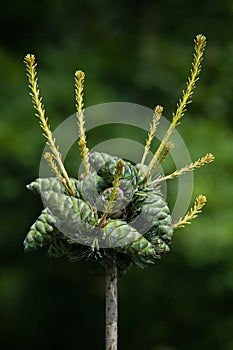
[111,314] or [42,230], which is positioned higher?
[42,230]

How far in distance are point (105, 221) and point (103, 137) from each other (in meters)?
2.97

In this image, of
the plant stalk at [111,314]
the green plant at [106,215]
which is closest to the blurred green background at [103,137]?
the green plant at [106,215]

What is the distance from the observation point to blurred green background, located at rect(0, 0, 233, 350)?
3531 mm

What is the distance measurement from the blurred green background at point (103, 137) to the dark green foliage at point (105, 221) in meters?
2.33

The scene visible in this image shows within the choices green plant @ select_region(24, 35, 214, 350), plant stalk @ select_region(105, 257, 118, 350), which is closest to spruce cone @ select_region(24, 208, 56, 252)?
green plant @ select_region(24, 35, 214, 350)

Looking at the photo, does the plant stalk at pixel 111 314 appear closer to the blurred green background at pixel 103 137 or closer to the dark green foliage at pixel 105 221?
the dark green foliage at pixel 105 221

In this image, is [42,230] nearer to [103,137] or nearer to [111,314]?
[111,314]

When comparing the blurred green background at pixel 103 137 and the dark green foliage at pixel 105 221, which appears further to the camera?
the blurred green background at pixel 103 137

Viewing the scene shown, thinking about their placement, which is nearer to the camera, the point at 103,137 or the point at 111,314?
the point at 111,314

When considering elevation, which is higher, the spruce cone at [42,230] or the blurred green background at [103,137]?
the blurred green background at [103,137]

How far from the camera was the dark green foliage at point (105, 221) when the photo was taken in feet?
2.85

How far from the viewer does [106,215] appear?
891 mm

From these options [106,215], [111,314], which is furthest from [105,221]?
[111,314]

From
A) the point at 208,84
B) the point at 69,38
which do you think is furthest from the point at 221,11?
the point at 69,38
